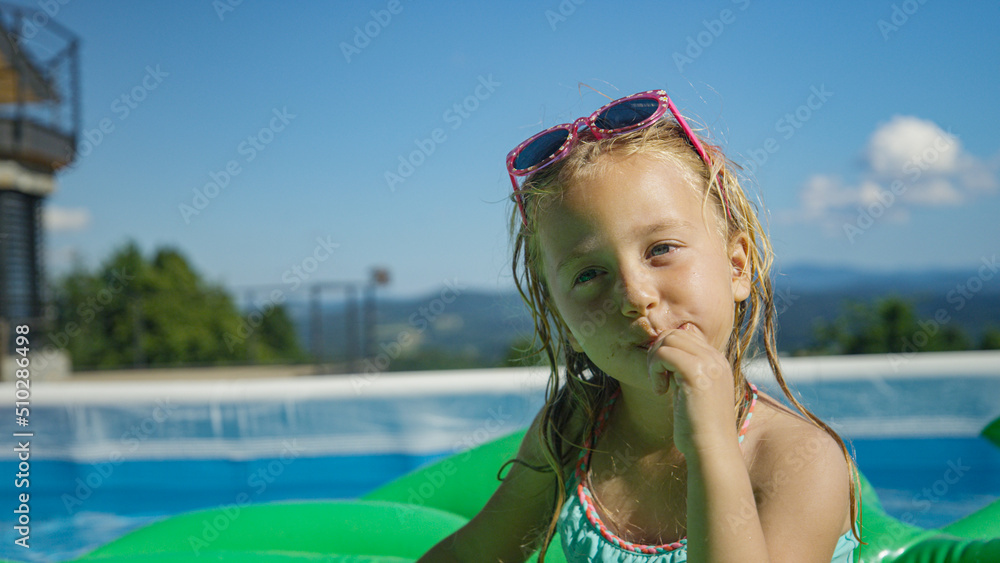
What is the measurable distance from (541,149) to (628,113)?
18cm

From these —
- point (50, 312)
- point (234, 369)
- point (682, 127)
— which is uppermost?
point (682, 127)

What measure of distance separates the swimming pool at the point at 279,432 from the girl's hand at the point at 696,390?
10.5 feet

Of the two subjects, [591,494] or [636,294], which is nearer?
[636,294]

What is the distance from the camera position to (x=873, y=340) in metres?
7.73

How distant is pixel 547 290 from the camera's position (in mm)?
1453

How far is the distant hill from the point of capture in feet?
9.08

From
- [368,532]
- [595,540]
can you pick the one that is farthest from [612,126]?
[368,532]

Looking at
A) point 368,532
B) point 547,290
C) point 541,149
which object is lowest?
point 368,532

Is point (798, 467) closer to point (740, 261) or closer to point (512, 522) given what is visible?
point (740, 261)

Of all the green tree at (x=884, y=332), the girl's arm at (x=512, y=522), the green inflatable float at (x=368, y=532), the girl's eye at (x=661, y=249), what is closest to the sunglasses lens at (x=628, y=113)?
the girl's eye at (x=661, y=249)

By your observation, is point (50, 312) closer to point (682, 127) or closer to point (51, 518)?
point (51, 518)

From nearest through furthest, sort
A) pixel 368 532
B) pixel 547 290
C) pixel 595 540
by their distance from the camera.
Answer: pixel 595 540
pixel 547 290
pixel 368 532

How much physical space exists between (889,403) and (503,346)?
16.2 feet

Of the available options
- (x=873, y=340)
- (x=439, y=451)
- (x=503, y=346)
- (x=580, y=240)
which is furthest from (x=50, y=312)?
(x=580, y=240)
